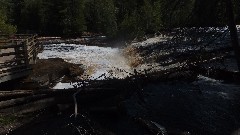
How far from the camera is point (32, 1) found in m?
101

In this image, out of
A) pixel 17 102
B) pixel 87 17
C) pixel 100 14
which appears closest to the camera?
pixel 17 102

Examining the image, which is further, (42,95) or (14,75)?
(14,75)

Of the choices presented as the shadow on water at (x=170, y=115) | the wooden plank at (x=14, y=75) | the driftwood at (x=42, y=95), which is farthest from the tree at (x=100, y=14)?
the driftwood at (x=42, y=95)

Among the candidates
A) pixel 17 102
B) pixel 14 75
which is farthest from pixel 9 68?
pixel 17 102

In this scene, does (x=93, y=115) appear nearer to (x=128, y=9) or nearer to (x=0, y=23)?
(x=0, y=23)

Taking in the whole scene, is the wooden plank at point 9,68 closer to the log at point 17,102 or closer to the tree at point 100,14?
the log at point 17,102

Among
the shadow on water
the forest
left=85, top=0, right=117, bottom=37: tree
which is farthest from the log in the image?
left=85, top=0, right=117, bottom=37: tree

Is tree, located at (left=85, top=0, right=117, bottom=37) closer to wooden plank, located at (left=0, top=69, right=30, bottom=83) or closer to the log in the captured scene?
wooden plank, located at (left=0, top=69, right=30, bottom=83)

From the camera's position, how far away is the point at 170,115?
1443cm

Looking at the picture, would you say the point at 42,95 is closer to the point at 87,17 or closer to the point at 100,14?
the point at 100,14

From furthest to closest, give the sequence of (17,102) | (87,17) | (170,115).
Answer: (87,17), (170,115), (17,102)

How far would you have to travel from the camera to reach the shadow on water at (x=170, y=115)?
41.4 feet

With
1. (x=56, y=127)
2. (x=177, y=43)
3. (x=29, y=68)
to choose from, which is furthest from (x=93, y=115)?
(x=177, y=43)

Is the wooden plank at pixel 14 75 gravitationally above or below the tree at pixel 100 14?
below
